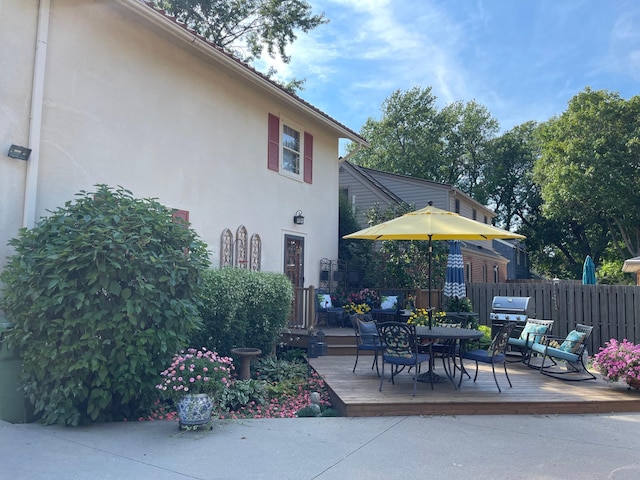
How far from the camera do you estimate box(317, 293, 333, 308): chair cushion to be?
10.8 m

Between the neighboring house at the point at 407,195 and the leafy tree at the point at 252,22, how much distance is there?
554 centimetres

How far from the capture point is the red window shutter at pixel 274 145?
1018cm

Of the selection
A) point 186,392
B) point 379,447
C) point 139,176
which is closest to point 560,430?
point 379,447

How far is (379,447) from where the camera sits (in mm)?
4363

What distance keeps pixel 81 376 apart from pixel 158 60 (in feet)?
17.5

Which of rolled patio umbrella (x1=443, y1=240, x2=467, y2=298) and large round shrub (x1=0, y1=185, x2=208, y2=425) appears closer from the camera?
large round shrub (x1=0, y1=185, x2=208, y2=425)

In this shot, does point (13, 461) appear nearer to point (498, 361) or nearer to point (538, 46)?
point (498, 361)

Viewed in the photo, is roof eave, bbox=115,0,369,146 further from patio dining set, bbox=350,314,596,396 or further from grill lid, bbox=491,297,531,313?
grill lid, bbox=491,297,531,313

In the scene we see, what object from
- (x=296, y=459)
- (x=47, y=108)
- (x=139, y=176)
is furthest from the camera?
(x=139, y=176)

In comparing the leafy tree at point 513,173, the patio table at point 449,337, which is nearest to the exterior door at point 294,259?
the patio table at point 449,337

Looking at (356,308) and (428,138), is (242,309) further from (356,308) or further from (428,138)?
(428,138)

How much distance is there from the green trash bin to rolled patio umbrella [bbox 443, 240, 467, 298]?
782cm

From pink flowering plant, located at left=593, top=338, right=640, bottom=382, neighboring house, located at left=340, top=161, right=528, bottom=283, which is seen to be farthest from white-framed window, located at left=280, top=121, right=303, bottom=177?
pink flowering plant, located at left=593, top=338, right=640, bottom=382

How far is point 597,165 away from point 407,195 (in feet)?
38.0
